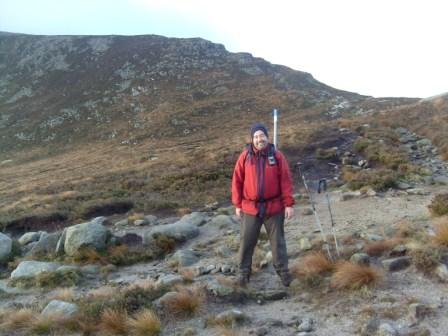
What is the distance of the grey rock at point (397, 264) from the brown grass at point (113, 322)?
12.8ft

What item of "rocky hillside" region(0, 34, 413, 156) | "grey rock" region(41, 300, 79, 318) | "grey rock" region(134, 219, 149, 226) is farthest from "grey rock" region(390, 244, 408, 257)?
"rocky hillside" region(0, 34, 413, 156)

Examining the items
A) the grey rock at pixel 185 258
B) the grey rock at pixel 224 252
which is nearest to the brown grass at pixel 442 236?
the grey rock at pixel 224 252

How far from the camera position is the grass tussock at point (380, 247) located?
7359mm

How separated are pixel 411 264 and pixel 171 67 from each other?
5920 cm

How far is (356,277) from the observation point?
634 centimetres

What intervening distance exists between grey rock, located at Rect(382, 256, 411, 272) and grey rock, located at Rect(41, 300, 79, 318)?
4672 millimetres

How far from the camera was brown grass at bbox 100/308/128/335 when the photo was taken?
5832 mm

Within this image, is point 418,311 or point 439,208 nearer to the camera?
point 418,311

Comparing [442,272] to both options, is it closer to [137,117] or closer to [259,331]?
[259,331]

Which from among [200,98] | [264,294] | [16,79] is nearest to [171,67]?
[200,98]

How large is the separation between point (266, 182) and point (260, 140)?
635mm

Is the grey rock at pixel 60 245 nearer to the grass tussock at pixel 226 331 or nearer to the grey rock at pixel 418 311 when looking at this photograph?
the grass tussock at pixel 226 331

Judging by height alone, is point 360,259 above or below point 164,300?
above

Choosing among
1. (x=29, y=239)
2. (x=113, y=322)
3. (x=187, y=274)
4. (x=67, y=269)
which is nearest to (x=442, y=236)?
(x=187, y=274)
